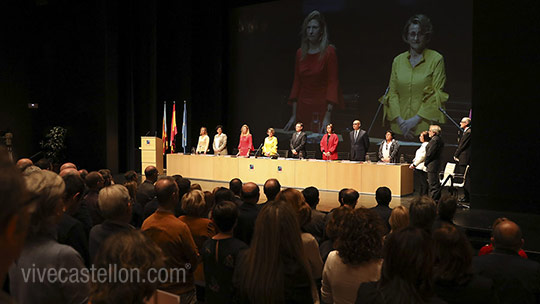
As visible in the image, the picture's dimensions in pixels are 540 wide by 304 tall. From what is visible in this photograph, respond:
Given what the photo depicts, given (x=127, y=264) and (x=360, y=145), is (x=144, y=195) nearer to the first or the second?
(x=127, y=264)

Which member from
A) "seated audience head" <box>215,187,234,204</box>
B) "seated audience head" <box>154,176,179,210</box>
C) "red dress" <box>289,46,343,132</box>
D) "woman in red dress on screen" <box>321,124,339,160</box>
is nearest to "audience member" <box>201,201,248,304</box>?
"seated audience head" <box>154,176,179,210</box>

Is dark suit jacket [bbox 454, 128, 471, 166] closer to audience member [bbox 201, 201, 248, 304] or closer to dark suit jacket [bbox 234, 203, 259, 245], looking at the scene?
dark suit jacket [bbox 234, 203, 259, 245]

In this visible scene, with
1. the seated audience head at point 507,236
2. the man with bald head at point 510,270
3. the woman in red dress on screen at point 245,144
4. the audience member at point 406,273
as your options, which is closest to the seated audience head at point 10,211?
the audience member at point 406,273

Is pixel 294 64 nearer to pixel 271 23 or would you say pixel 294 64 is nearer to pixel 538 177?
pixel 271 23

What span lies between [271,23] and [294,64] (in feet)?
4.77

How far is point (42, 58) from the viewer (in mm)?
14469

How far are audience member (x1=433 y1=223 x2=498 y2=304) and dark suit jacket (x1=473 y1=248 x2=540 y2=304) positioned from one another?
2.04ft

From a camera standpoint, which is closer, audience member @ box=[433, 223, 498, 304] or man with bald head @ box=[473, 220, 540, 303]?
audience member @ box=[433, 223, 498, 304]

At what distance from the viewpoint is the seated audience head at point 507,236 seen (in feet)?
9.05

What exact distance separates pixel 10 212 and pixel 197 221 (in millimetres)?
2624

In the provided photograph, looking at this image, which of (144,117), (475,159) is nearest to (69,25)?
(144,117)

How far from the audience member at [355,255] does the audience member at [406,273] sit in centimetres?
51

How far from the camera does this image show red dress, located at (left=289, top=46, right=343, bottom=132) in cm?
1298

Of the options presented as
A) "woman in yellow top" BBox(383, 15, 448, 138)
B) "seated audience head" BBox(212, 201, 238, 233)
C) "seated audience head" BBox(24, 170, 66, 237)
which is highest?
"woman in yellow top" BBox(383, 15, 448, 138)
